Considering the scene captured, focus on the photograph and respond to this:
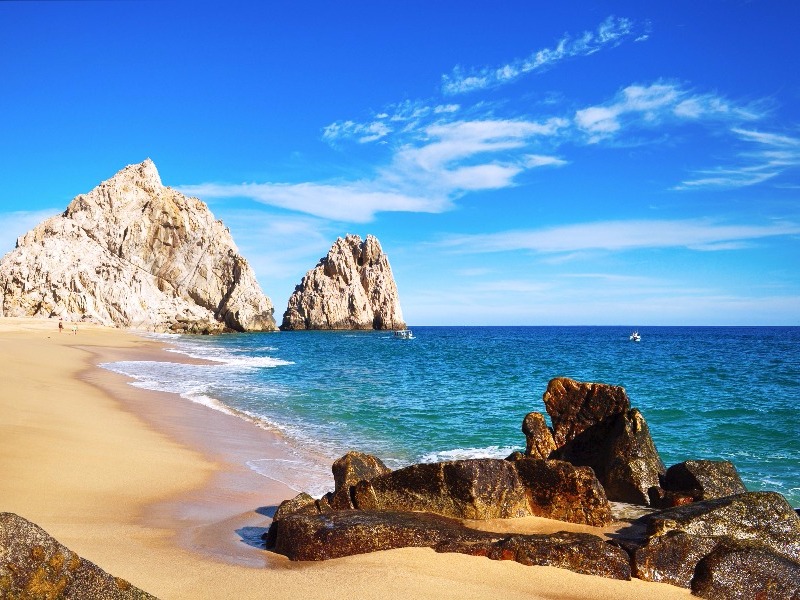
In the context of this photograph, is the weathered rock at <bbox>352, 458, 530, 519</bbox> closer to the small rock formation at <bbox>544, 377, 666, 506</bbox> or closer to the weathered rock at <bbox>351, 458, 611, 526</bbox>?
the weathered rock at <bbox>351, 458, 611, 526</bbox>

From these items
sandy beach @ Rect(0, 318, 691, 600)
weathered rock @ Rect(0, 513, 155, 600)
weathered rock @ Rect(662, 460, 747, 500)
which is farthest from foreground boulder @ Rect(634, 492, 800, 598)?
weathered rock @ Rect(0, 513, 155, 600)

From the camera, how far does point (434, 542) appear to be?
19.5ft

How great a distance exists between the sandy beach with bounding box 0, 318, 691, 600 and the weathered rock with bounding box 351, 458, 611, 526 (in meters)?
0.29

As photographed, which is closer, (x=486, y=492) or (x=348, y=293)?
(x=486, y=492)

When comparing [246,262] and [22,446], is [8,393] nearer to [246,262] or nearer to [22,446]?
[22,446]

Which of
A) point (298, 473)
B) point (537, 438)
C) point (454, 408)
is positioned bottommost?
point (454, 408)

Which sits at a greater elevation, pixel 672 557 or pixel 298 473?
pixel 672 557

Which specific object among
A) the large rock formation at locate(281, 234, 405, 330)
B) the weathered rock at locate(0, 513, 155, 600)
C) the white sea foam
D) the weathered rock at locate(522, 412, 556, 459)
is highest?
the large rock formation at locate(281, 234, 405, 330)

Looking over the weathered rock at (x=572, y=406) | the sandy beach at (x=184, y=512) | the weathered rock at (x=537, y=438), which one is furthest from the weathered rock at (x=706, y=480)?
the sandy beach at (x=184, y=512)

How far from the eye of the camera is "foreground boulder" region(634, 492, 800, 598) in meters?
5.36

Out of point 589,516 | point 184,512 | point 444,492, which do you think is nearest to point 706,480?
point 589,516

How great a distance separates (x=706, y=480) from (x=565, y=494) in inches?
86.5

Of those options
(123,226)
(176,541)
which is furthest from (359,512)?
(123,226)

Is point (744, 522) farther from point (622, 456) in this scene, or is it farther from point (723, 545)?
point (622, 456)
